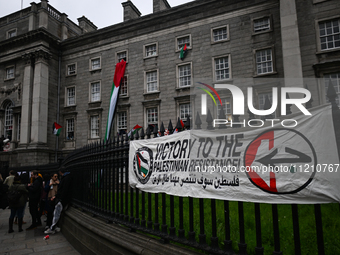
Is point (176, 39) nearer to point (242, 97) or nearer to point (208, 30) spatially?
point (208, 30)

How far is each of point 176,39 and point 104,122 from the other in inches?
422

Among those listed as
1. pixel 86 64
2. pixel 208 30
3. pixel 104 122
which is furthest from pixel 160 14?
pixel 104 122

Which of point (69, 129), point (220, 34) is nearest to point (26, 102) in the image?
point (69, 129)

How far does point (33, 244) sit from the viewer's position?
6.49 metres

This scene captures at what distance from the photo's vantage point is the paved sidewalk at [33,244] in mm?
5809

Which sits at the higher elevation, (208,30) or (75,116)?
(208,30)

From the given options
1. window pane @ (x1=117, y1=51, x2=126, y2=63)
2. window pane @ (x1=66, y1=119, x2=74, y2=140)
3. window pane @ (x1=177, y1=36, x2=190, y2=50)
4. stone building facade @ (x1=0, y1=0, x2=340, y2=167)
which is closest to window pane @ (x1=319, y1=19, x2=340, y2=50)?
stone building facade @ (x1=0, y1=0, x2=340, y2=167)

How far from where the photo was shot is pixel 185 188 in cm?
353

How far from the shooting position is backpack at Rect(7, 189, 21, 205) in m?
8.35

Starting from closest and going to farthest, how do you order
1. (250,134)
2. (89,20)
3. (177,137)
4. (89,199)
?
(250,134) → (177,137) → (89,199) → (89,20)

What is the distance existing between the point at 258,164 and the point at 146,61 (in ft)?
76.5
